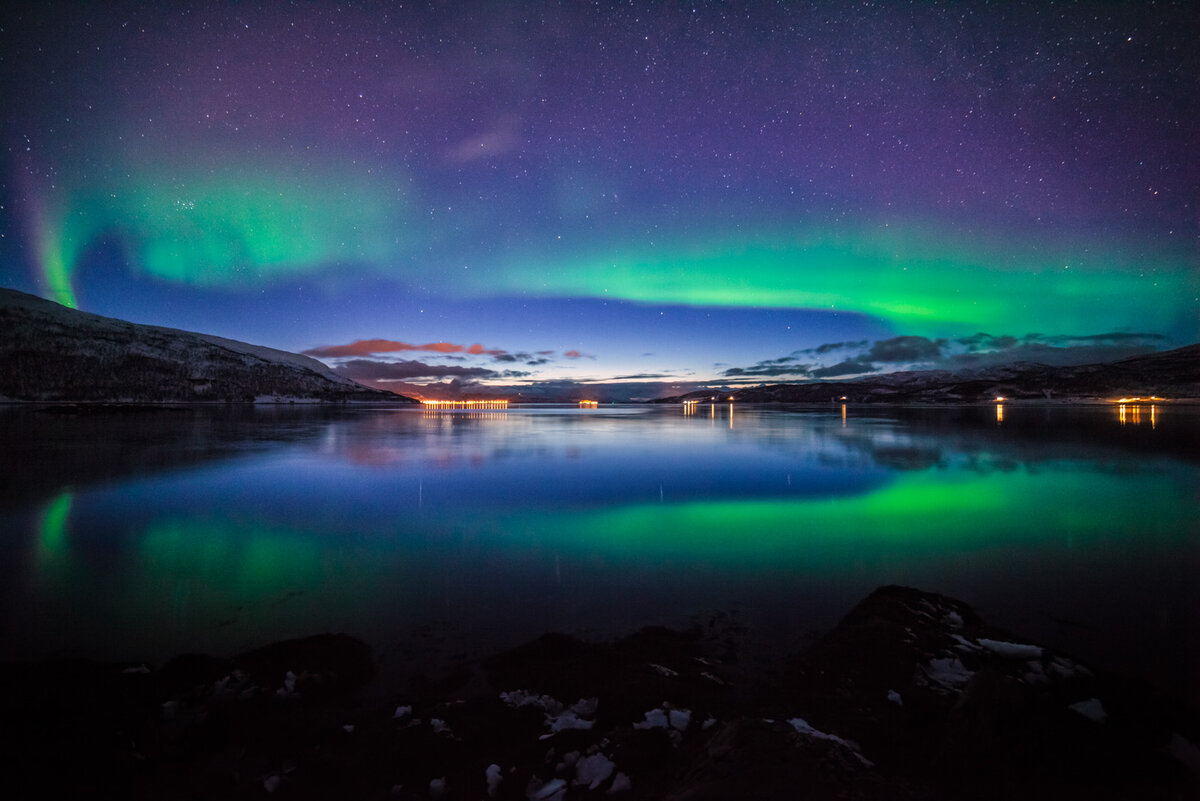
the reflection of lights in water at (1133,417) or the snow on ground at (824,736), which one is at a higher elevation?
the reflection of lights in water at (1133,417)

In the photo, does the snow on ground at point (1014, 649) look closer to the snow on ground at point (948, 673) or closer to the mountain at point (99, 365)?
the snow on ground at point (948, 673)

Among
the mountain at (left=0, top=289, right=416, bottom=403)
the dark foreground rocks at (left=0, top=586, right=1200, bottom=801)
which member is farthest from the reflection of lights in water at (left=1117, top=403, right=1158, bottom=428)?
the mountain at (left=0, top=289, right=416, bottom=403)

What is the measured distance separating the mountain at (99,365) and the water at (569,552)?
160673 millimetres

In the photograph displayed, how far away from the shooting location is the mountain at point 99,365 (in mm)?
128750

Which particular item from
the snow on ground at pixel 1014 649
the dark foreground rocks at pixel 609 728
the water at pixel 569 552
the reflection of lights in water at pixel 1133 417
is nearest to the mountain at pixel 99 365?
the water at pixel 569 552

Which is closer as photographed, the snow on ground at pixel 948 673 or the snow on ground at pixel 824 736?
the snow on ground at pixel 824 736

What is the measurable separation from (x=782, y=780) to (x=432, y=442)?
1258 inches

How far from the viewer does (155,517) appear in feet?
38.4

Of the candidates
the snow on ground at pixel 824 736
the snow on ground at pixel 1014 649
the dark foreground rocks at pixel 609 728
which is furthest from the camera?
the snow on ground at pixel 1014 649

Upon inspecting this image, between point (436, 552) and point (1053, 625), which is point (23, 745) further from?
point (1053, 625)

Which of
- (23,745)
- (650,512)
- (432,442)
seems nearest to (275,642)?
(23,745)

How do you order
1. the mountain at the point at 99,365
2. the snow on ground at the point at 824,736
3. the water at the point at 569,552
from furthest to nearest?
the mountain at the point at 99,365, the water at the point at 569,552, the snow on ground at the point at 824,736

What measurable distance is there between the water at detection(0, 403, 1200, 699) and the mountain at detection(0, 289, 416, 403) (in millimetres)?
160673

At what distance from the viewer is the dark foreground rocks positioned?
3.58 metres
